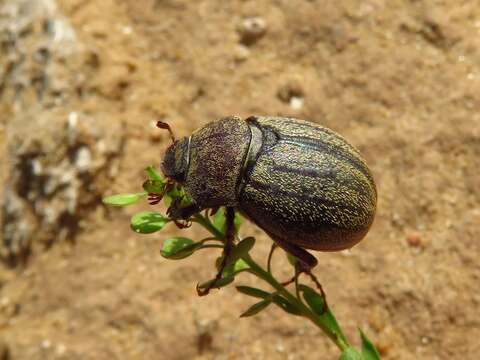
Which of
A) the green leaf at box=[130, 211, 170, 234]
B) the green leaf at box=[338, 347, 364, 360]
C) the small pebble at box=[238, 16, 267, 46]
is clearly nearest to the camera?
the green leaf at box=[338, 347, 364, 360]

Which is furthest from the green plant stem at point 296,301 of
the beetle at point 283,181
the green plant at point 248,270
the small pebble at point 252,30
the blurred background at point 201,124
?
the small pebble at point 252,30

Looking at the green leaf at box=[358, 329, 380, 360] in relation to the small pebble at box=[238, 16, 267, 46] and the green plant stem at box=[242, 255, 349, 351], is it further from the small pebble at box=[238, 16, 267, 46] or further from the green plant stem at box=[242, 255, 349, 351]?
the small pebble at box=[238, 16, 267, 46]

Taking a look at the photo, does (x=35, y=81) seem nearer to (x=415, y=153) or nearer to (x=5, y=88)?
(x=5, y=88)

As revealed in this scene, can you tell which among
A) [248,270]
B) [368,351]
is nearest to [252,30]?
[248,270]

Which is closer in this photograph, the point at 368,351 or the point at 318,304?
the point at 368,351

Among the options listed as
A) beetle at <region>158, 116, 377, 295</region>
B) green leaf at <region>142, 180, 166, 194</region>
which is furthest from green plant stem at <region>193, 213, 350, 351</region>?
green leaf at <region>142, 180, 166, 194</region>

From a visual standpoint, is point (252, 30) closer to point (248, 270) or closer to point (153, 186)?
point (153, 186)
